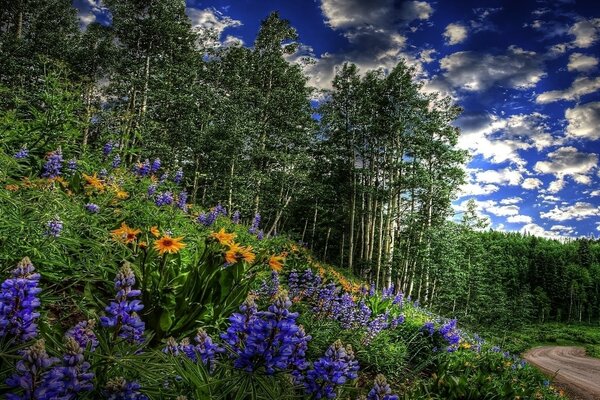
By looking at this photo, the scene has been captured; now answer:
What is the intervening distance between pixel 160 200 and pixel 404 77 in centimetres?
2030

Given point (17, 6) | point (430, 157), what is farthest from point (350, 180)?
point (17, 6)

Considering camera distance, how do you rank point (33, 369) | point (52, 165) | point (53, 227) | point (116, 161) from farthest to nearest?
point (116, 161)
point (52, 165)
point (53, 227)
point (33, 369)

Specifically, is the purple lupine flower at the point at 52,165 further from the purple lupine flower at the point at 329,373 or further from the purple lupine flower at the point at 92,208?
the purple lupine flower at the point at 329,373

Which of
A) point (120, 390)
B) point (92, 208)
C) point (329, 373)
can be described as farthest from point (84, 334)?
point (92, 208)

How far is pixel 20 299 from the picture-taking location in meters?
1.24

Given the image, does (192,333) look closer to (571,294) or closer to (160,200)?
(160,200)

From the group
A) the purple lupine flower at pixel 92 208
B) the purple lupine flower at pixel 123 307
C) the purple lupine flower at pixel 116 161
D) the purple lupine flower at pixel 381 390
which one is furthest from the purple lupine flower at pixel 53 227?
the purple lupine flower at pixel 116 161

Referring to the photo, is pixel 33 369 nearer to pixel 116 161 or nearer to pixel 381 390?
pixel 381 390

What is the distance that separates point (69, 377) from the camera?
1.08 m

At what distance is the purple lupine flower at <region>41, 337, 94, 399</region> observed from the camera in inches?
39.4

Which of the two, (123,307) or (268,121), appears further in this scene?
(268,121)

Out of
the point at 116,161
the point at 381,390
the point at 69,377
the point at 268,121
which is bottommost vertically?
→ the point at 381,390

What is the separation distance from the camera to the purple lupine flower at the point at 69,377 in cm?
100

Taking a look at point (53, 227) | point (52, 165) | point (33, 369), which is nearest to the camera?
point (33, 369)
